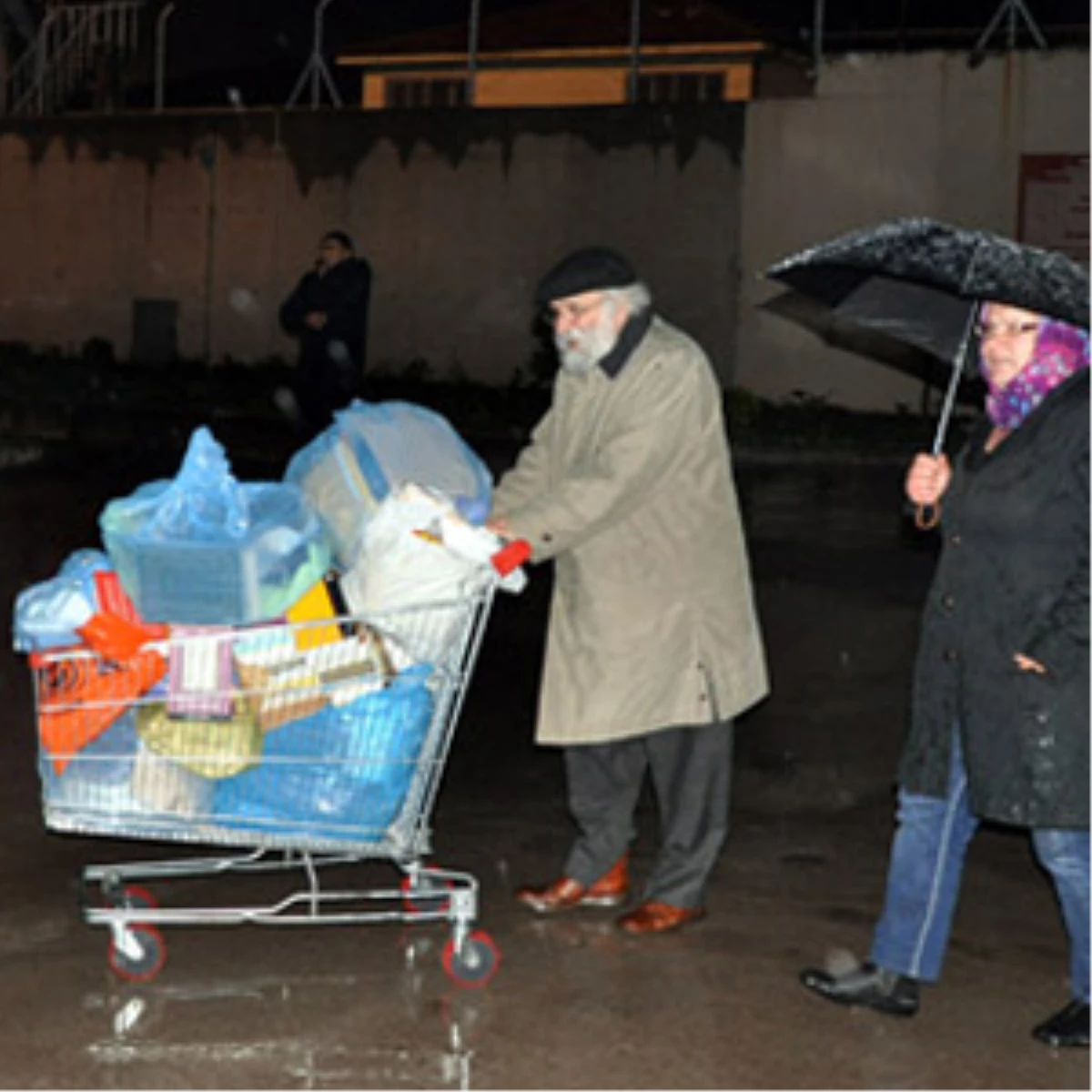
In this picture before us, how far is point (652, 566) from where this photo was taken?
21.1ft

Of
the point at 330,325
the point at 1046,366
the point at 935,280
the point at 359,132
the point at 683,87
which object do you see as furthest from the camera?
the point at 683,87

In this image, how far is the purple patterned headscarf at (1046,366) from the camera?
5.58 metres

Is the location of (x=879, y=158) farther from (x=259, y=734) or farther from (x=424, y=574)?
(x=259, y=734)

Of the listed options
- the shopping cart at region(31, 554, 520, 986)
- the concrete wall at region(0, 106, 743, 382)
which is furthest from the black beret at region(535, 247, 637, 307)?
the concrete wall at region(0, 106, 743, 382)

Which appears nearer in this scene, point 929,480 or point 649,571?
point 929,480

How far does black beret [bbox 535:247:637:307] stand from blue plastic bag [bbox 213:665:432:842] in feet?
3.74

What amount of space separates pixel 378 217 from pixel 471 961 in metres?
21.2

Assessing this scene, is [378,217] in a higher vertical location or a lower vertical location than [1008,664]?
higher

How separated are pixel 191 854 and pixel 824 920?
2.04m

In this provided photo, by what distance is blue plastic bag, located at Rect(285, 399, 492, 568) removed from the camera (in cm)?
600

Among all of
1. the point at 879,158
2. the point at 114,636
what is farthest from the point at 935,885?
the point at 879,158

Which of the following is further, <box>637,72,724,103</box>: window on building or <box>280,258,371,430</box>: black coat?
<box>637,72,724,103</box>: window on building

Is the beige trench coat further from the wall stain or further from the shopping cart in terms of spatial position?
the wall stain

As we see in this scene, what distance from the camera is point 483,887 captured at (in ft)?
22.7
